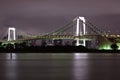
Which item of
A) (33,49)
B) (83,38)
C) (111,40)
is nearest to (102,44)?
(111,40)

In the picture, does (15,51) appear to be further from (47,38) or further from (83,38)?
(83,38)

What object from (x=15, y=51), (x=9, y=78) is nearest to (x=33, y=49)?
(x=15, y=51)

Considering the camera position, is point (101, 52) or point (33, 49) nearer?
point (101, 52)

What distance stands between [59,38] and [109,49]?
12248 millimetres

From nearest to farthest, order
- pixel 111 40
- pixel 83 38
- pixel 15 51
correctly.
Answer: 1. pixel 83 38
2. pixel 111 40
3. pixel 15 51

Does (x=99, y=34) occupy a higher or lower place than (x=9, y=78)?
higher

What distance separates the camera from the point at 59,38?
66.9m

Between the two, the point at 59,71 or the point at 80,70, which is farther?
the point at 80,70

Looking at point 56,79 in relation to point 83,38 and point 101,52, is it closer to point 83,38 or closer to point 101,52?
point 83,38

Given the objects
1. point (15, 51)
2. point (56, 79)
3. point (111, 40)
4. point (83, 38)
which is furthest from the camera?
point (15, 51)

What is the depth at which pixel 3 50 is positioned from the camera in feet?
266

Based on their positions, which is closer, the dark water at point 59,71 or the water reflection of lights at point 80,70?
the dark water at point 59,71

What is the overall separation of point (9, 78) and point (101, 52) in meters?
58.0

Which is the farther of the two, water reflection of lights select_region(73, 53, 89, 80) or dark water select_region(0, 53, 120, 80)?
water reflection of lights select_region(73, 53, 89, 80)
